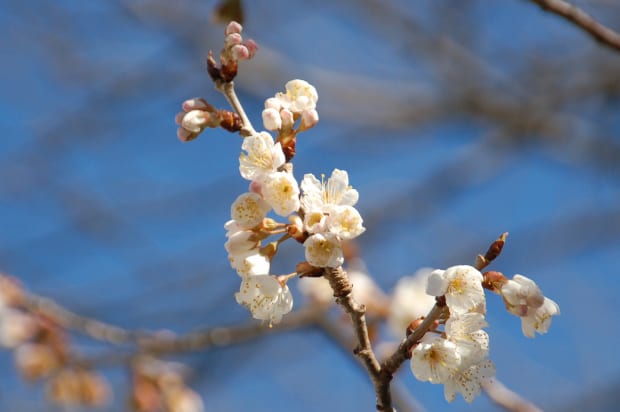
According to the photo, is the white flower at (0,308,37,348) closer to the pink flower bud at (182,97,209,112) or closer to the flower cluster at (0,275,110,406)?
the flower cluster at (0,275,110,406)

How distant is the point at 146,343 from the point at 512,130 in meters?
2.65

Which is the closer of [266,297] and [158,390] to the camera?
[266,297]

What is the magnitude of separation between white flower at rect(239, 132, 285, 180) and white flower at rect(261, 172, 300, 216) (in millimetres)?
22

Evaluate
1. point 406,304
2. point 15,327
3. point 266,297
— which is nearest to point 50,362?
point 15,327

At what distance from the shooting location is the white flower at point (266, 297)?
1.11 meters

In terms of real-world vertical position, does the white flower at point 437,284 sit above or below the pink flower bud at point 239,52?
below

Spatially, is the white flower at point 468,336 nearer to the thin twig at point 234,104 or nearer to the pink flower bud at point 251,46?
the thin twig at point 234,104

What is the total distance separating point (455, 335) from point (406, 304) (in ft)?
5.08

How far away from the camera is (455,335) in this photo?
41.0 inches

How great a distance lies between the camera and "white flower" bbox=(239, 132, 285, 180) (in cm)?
104

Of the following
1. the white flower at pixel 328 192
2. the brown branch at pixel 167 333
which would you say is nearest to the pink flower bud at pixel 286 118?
the white flower at pixel 328 192

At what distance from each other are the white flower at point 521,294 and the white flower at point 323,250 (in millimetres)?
259

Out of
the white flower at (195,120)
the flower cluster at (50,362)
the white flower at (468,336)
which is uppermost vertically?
the flower cluster at (50,362)

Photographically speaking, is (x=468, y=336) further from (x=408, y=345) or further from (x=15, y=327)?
(x=15, y=327)
